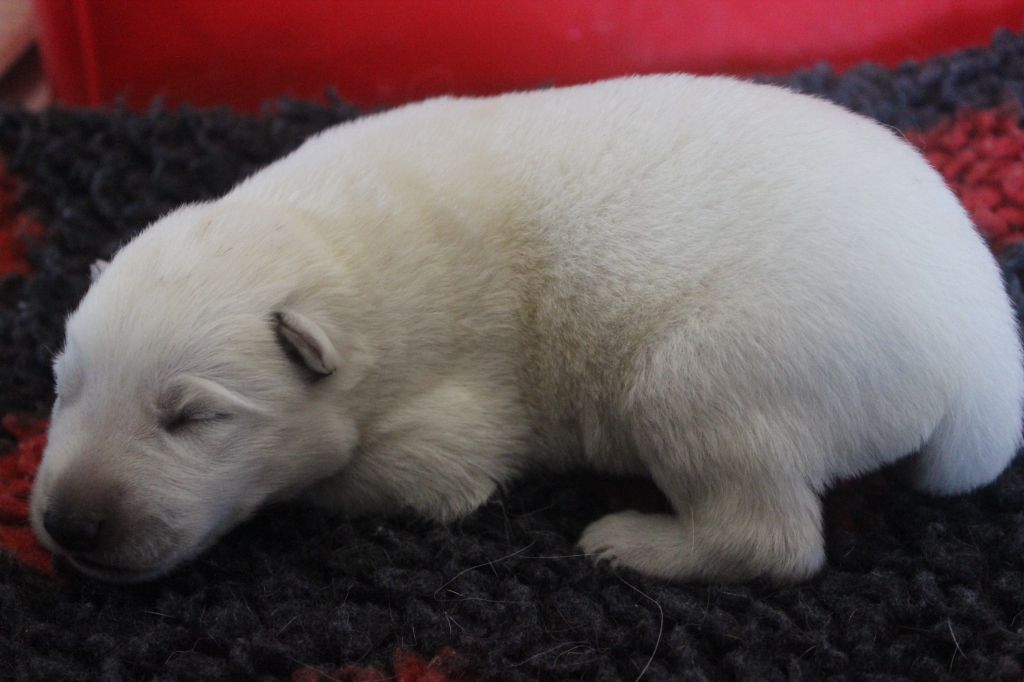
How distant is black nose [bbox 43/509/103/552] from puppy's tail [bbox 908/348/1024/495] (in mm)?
1383

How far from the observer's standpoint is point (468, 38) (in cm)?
291

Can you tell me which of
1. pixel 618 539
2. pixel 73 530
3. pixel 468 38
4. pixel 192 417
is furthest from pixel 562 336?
pixel 468 38

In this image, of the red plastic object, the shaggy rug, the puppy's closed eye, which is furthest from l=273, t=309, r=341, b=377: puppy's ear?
the red plastic object

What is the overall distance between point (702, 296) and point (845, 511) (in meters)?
0.56

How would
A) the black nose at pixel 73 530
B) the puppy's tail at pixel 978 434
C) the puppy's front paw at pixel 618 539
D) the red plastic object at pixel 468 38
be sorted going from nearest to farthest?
1. the black nose at pixel 73 530
2. the puppy's tail at pixel 978 434
3. the puppy's front paw at pixel 618 539
4. the red plastic object at pixel 468 38

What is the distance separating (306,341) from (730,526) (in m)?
0.78

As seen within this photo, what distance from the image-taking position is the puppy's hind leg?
5.55 ft

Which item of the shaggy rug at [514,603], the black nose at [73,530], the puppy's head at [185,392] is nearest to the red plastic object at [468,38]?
the shaggy rug at [514,603]

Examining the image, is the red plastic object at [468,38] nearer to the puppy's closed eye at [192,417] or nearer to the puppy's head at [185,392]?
→ the puppy's head at [185,392]

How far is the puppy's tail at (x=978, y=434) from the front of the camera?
1.69 meters

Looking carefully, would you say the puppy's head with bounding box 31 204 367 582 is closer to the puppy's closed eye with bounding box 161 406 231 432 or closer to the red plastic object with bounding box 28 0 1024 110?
the puppy's closed eye with bounding box 161 406 231 432

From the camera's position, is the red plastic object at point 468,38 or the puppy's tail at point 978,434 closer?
the puppy's tail at point 978,434

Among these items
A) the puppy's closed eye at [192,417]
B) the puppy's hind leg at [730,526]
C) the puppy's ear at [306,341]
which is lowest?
the puppy's hind leg at [730,526]

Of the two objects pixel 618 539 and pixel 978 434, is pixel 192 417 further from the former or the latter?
pixel 978 434
